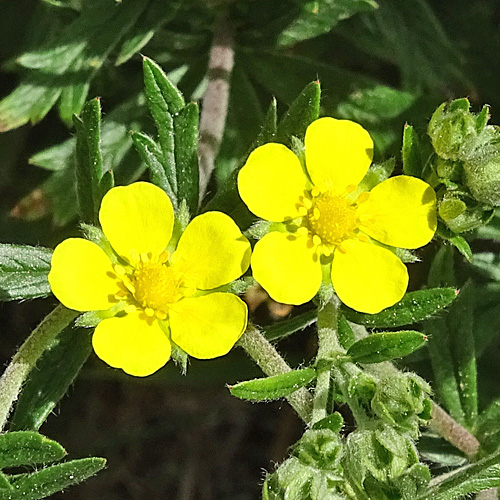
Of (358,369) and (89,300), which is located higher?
(89,300)

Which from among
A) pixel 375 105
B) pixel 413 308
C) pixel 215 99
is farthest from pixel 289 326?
pixel 375 105

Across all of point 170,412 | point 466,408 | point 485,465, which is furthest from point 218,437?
point 485,465

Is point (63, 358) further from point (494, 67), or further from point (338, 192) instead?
point (494, 67)

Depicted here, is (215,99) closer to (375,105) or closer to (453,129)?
(375,105)

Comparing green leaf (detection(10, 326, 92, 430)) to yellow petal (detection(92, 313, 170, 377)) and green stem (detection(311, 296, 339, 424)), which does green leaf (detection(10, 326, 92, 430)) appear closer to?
yellow petal (detection(92, 313, 170, 377))

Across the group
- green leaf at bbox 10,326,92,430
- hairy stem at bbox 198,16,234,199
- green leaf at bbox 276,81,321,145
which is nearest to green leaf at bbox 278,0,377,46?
hairy stem at bbox 198,16,234,199
